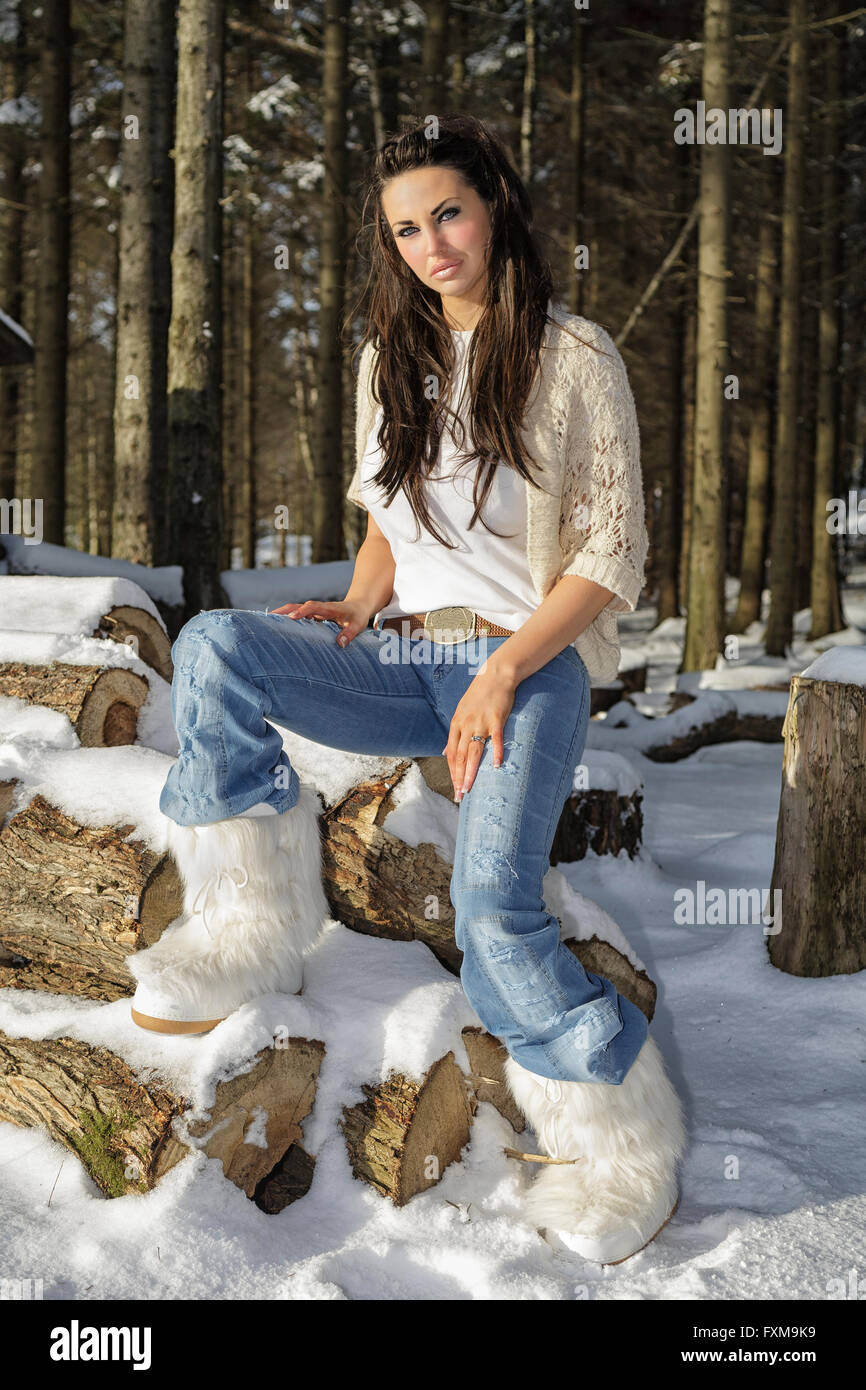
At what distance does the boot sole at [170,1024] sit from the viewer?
2.42 meters

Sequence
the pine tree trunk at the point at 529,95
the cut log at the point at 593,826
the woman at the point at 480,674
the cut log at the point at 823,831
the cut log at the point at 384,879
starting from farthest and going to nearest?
the pine tree trunk at the point at 529,95 → the cut log at the point at 593,826 → the cut log at the point at 823,831 → the cut log at the point at 384,879 → the woman at the point at 480,674

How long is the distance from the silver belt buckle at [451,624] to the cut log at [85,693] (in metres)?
1.29

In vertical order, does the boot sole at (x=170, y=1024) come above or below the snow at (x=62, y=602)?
below

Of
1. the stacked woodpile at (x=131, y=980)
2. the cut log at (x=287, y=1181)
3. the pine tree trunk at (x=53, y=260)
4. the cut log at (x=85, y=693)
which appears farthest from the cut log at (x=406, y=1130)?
the pine tree trunk at (x=53, y=260)

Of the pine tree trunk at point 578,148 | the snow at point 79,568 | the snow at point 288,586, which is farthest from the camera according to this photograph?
the pine tree trunk at point 578,148

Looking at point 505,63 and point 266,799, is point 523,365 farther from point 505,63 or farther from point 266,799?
point 505,63

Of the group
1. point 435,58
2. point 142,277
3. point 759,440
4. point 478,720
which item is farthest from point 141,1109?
point 759,440

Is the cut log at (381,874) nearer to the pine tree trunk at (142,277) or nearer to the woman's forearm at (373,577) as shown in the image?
the woman's forearm at (373,577)

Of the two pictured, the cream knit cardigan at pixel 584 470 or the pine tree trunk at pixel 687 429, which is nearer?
the cream knit cardigan at pixel 584 470

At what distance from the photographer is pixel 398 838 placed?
2861 mm

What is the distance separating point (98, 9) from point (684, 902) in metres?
12.6

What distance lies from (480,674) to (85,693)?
4.97 ft

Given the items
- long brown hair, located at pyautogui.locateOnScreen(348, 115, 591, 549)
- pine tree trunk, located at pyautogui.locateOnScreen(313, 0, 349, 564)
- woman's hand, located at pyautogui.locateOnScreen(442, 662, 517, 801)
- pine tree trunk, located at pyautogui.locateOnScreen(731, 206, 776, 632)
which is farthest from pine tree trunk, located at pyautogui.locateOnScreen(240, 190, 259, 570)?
woman's hand, located at pyautogui.locateOnScreen(442, 662, 517, 801)
